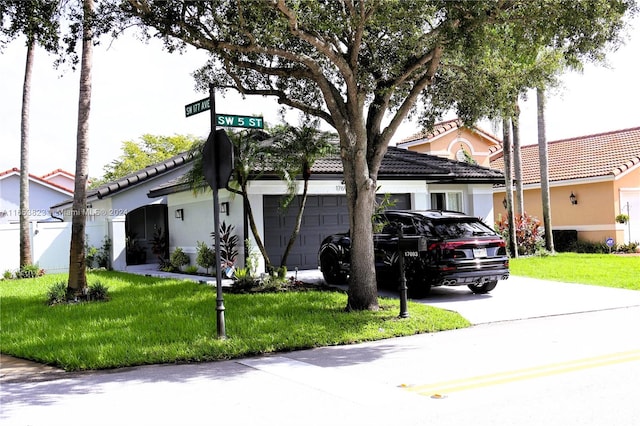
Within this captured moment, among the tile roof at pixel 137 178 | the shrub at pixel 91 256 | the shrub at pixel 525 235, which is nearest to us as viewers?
the shrub at pixel 91 256

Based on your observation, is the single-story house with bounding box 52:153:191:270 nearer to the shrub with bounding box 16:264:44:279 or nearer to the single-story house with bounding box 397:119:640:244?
the shrub with bounding box 16:264:44:279

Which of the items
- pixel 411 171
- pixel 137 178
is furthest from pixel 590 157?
pixel 137 178

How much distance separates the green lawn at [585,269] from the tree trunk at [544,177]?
0.76 metres

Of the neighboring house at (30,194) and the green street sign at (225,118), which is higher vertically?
the neighboring house at (30,194)

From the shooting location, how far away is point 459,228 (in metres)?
13.2

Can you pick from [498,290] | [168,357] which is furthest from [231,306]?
[498,290]

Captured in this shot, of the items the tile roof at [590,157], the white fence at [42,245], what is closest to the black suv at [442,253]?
the white fence at [42,245]

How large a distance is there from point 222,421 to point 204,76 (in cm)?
957

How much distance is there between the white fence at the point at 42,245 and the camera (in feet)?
66.6

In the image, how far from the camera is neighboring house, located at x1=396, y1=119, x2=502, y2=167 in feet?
109

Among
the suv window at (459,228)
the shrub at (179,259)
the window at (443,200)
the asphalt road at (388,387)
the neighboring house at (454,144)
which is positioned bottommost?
the asphalt road at (388,387)

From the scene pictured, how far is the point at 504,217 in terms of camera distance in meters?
24.4

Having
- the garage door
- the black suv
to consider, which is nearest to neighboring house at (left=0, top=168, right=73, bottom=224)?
the garage door

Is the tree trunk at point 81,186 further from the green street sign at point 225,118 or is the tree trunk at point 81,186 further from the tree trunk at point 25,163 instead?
the tree trunk at point 25,163
